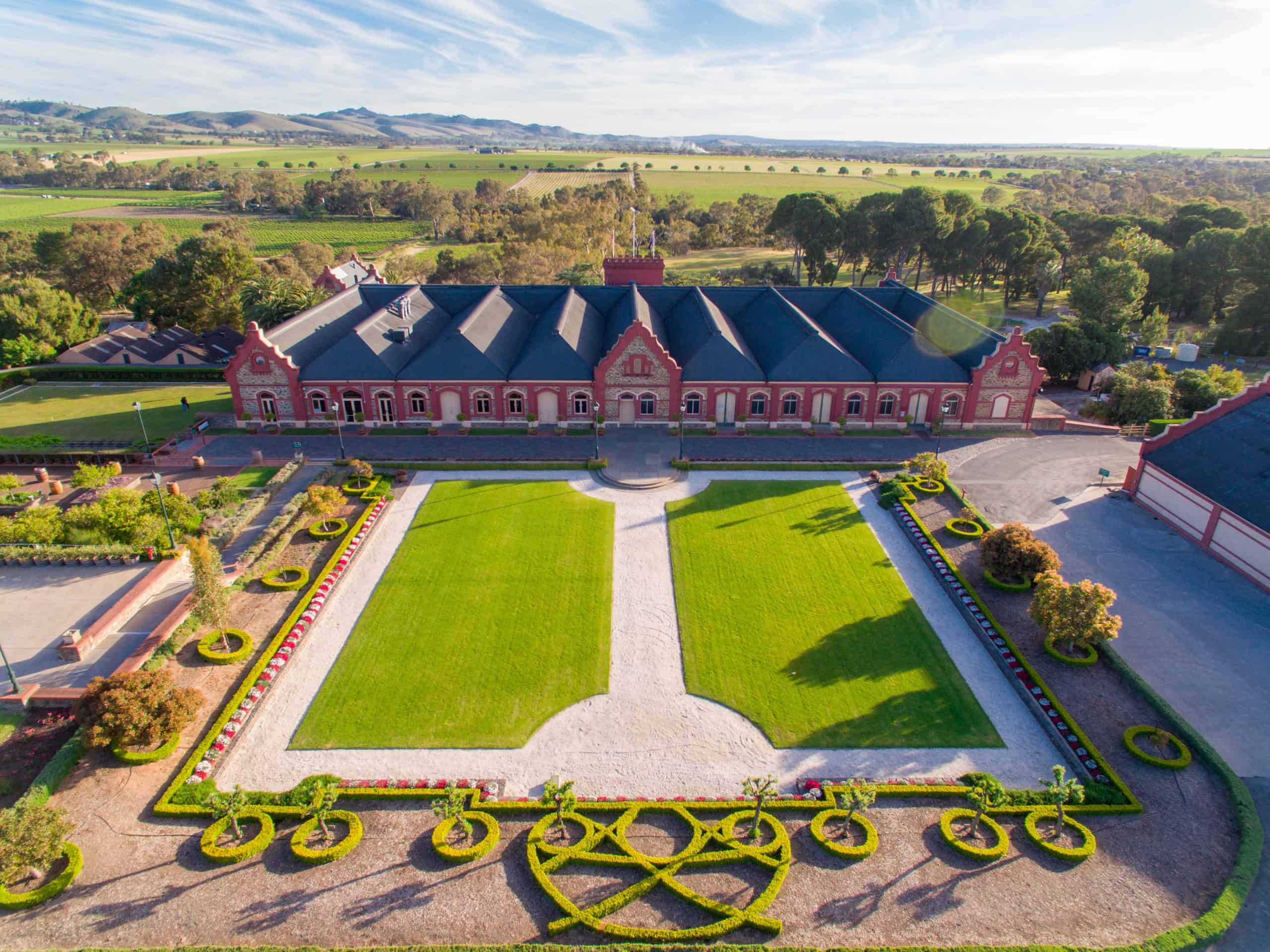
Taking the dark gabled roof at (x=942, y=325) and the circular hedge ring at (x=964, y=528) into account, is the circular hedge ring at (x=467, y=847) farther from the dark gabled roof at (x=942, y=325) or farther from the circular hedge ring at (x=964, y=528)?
the dark gabled roof at (x=942, y=325)

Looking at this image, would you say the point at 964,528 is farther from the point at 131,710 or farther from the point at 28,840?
the point at 28,840

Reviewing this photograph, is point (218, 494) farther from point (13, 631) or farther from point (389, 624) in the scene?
point (389, 624)

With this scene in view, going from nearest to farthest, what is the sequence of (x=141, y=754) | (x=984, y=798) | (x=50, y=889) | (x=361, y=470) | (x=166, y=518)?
(x=50, y=889) < (x=984, y=798) < (x=141, y=754) < (x=166, y=518) < (x=361, y=470)

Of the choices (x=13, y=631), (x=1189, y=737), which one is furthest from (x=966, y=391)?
(x=13, y=631)

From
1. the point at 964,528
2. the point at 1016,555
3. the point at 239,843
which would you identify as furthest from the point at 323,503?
the point at 1016,555

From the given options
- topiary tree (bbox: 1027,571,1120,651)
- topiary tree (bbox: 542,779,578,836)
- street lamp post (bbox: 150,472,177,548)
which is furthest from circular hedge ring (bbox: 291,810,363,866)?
topiary tree (bbox: 1027,571,1120,651)

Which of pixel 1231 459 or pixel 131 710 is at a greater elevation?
pixel 1231 459
